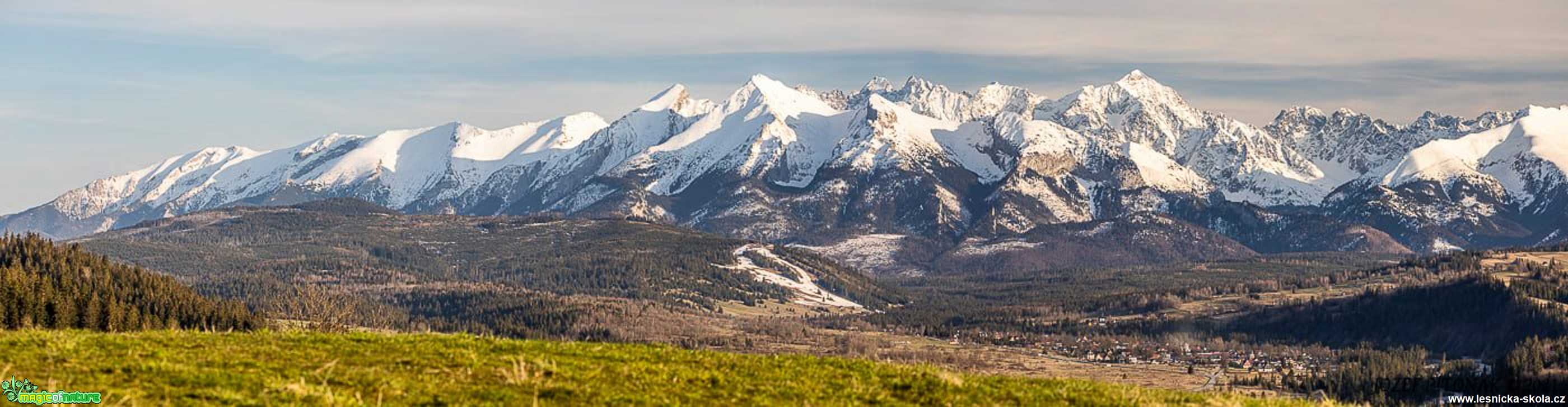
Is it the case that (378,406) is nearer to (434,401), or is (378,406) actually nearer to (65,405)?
(434,401)

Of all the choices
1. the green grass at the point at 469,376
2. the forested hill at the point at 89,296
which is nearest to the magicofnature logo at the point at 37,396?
the green grass at the point at 469,376

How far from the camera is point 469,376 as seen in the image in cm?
3997

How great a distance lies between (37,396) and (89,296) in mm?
132530

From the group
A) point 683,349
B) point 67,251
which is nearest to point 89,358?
point 683,349

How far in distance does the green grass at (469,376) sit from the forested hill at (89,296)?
82369 millimetres

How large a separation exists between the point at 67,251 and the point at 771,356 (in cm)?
16737

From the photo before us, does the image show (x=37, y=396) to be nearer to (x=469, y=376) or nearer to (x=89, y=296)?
(x=469, y=376)

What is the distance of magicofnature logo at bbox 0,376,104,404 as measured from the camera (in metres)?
33.3

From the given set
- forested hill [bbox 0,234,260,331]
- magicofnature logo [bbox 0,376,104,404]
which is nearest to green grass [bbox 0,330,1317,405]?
magicofnature logo [bbox 0,376,104,404]

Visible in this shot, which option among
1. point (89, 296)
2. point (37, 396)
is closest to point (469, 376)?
point (37, 396)

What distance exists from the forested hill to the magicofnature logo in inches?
3577

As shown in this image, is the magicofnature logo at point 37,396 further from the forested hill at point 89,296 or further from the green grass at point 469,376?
the forested hill at point 89,296

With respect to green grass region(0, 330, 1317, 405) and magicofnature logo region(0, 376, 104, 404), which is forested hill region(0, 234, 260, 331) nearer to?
green grass region(0, 330, 1317, 405)

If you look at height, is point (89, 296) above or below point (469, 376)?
below
